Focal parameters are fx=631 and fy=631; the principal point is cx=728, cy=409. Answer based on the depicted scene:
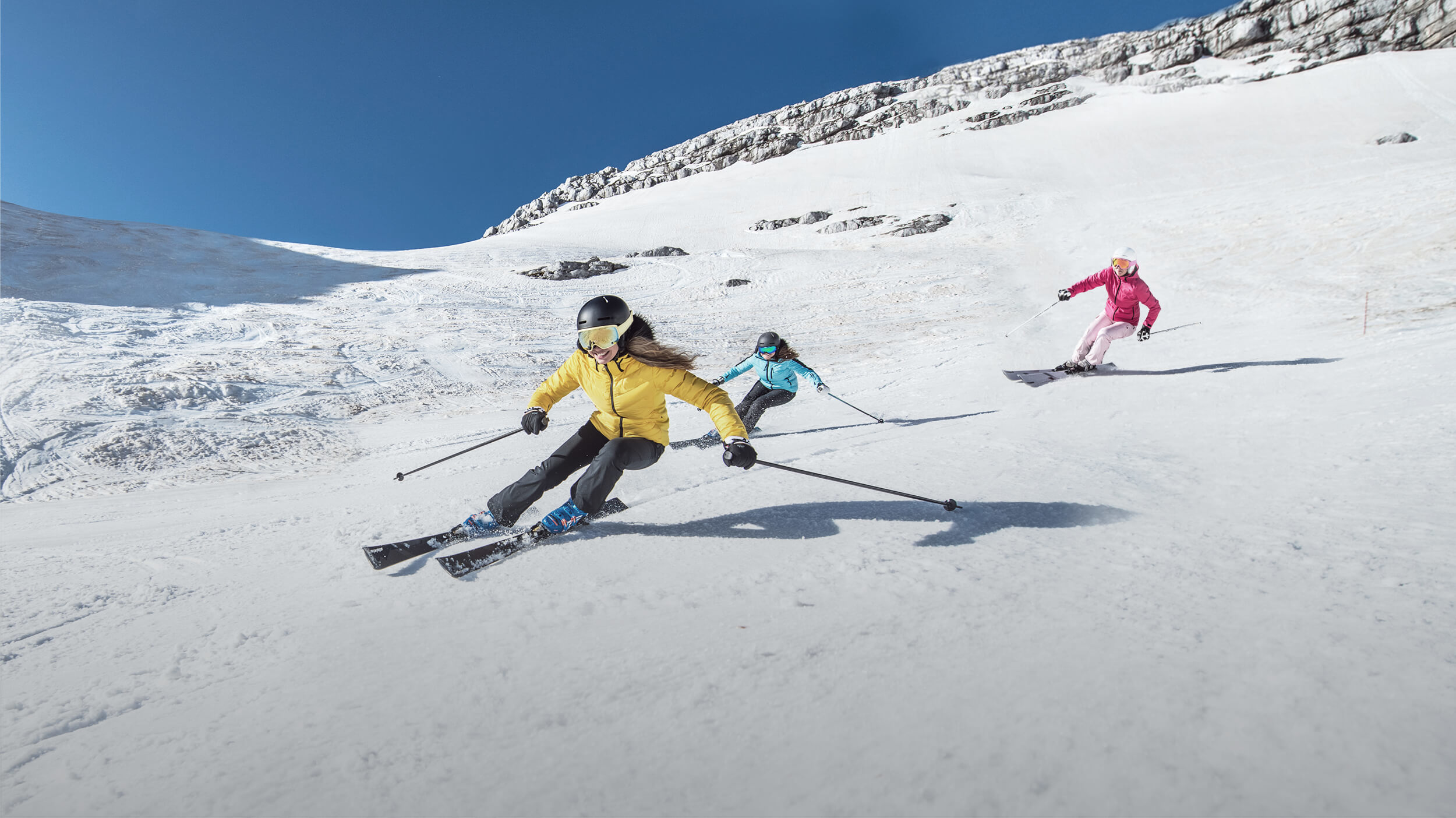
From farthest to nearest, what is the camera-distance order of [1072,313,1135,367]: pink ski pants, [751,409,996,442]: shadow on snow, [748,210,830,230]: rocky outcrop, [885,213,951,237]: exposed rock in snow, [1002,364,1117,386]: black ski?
[748,210,830,230]: rocky outcrop
[885,213,951,237]: exposed rock in snow
[1072,313,1135,367]: pink ski pants
[1002,364,1117,386]: black ski
[751,409,996,442]: shadow on snow

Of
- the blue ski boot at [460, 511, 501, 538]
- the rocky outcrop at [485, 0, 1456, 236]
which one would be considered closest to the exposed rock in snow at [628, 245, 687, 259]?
the blue ski boot at [460, 511, 501, 538]

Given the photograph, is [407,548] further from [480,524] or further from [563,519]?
[563,519]

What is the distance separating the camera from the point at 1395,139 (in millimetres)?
23641

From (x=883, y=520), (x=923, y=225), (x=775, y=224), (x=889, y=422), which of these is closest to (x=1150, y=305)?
(x=889, y=422)

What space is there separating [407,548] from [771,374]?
14.6 feet

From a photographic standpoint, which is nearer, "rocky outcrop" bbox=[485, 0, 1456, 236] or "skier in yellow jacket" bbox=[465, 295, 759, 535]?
"skier in yellow jacket" bbox=[465, 295, 759, 535]

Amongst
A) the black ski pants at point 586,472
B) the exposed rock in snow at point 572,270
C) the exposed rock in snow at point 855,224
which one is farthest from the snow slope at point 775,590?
the exposed rock in snow at point 855,224

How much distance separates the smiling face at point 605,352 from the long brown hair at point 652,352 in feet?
0.27

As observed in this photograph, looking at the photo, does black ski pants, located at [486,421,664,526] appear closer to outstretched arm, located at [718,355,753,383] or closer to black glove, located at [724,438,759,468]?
black glove, located at [724,438,759,468]

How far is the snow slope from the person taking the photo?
162cm

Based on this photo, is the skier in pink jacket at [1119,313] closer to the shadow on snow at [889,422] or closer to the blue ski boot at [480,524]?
the shadow on snow at [889,422]

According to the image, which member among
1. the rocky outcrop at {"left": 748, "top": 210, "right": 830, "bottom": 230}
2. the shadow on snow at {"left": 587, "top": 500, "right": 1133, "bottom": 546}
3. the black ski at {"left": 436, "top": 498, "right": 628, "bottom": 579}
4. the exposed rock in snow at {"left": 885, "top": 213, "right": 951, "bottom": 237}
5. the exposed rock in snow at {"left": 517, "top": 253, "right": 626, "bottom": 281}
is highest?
the rocky outcrop at {"left": 748, "top": 210, "right": 830, "bottom": 230}

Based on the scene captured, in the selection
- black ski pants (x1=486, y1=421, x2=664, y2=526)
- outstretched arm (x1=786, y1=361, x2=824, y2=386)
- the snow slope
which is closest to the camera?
the snow slope

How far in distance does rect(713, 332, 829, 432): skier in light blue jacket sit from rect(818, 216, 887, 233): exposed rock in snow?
2085cm
